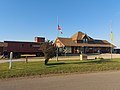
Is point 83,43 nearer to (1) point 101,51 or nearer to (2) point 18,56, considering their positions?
(1) point 101,51

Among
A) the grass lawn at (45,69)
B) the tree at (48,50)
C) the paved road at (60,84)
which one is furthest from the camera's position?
the tree at (48,50)

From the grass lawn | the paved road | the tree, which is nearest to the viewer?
the paved road

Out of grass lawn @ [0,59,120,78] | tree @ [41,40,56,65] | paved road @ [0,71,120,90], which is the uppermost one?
tree @ [41,40,56,65]

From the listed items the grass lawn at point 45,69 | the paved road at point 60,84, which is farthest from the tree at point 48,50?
the paved road at point 60,84

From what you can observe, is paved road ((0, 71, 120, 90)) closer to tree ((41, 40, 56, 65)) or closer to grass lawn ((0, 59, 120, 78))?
grass lawn ((0, 59, 120, 78))

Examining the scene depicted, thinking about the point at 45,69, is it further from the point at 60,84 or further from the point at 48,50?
the point at 60,84

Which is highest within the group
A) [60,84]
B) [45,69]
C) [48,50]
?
[48,50]

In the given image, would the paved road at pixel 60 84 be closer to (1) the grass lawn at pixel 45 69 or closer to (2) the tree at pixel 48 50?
(1) the grass lawn at pixel 45 69

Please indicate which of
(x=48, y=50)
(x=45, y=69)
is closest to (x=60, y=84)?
(x=45, y=69)

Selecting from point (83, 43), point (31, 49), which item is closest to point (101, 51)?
point (83, 43)

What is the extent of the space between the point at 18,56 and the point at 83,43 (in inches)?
1074

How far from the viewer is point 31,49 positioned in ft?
125

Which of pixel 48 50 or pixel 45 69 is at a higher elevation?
pixel 48 50

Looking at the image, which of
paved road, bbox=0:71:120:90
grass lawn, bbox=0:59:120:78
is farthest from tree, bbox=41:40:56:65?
paved road, bbox=0:71:120:90
